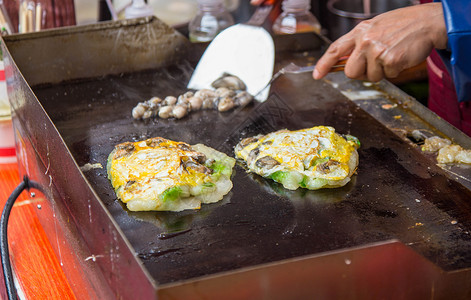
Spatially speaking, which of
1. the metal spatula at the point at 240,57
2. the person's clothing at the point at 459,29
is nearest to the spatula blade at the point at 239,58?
the metal spatula at the point at 240,57

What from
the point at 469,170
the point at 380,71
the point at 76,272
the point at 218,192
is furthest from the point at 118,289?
the point at 380,71

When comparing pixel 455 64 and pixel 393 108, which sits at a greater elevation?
pixel 455 64

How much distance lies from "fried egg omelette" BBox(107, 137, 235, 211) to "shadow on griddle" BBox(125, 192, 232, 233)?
0.05 feet

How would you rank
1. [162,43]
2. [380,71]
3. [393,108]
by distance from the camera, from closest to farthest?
[380,71]
[393,108]
[162,43]

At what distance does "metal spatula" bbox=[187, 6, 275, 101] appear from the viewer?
267cm

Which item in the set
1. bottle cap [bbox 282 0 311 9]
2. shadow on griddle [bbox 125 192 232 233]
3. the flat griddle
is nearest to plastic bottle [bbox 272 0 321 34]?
bottle cap [bbox 282 0 311 9]

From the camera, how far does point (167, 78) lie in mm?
2771

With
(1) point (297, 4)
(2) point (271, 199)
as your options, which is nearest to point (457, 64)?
(2) point (271, 199)

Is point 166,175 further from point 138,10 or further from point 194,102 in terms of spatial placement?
point 138,10

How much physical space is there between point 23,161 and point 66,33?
0.69 metres

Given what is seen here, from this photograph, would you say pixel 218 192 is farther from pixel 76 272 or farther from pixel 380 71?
pixel 380 71

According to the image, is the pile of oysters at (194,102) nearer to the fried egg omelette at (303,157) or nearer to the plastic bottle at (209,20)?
the fried egg omelette at (303,157)

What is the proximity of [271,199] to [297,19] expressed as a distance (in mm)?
1755

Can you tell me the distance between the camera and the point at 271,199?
1.84 meters
